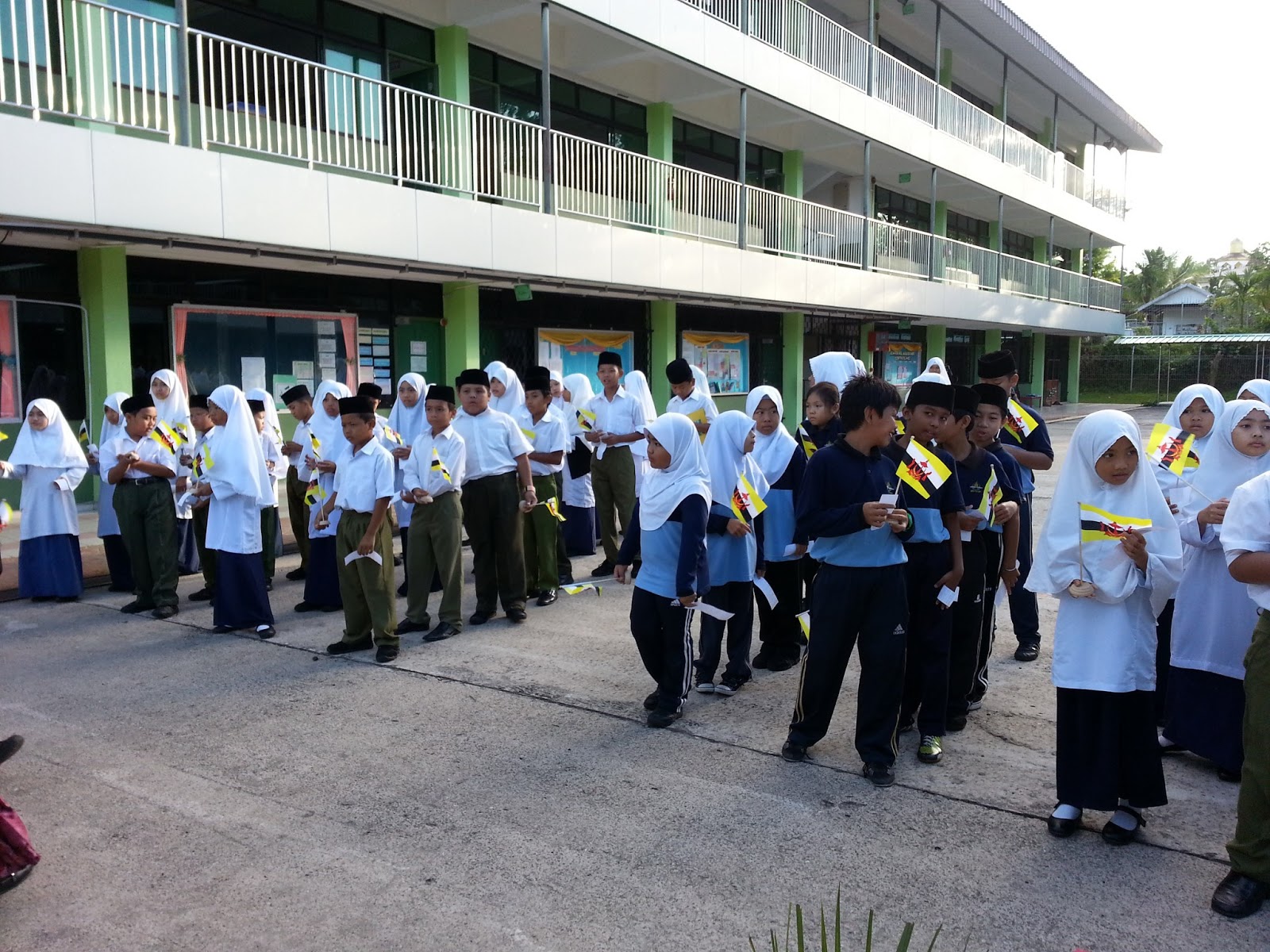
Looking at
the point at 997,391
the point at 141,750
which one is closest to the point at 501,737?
the point at 141,750

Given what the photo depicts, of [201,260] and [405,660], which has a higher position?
[201,260]

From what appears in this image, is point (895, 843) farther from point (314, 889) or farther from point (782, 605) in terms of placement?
point (782, 605)

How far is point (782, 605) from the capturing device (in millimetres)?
6191

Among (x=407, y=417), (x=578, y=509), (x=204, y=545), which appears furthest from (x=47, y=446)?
(x=578, y=509)

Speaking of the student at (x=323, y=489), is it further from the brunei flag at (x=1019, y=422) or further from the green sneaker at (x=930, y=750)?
the brunei flag at (x=1019, y=422)

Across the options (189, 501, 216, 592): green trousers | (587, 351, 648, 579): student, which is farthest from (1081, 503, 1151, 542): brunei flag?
(189, 501, 216, 592): green trousers

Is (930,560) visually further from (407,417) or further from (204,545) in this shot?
(204,545)

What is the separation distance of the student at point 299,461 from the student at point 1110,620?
6.40 m

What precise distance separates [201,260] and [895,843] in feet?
33.5

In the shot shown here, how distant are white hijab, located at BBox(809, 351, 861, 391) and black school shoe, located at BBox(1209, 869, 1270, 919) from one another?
3593 millimetres

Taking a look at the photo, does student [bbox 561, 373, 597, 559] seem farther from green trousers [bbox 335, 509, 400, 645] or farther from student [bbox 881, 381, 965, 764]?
student [bbox 881, 381, 965, 764]

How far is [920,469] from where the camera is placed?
4.22 meters

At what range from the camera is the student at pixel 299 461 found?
854 cm

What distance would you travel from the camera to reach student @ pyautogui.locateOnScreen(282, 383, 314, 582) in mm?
8539
